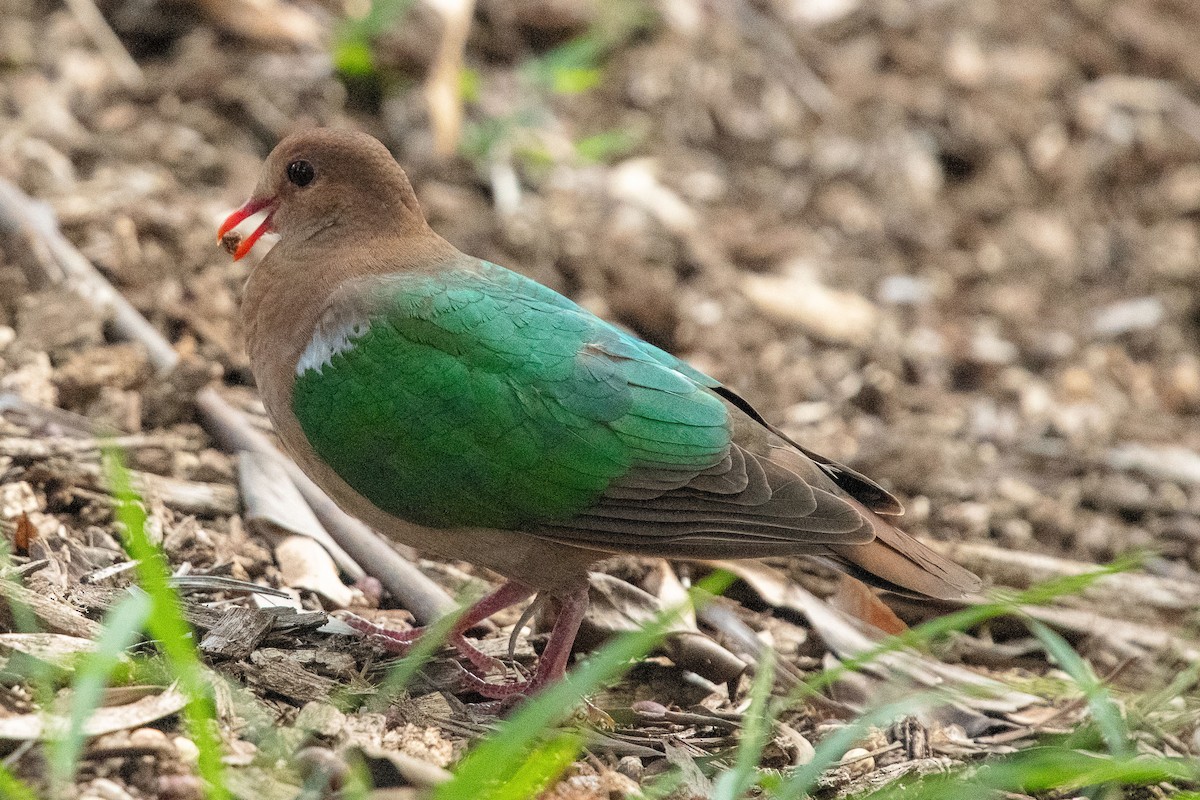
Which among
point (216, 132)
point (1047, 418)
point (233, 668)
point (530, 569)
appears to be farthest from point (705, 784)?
point (216, 132)

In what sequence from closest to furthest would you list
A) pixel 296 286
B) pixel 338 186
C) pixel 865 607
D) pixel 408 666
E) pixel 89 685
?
pixel 89 685 < pixel 408 666 < pixel 296 286 < pixel 338 186 < pixel 865 607

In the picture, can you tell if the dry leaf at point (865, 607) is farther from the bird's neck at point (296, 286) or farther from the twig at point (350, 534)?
the bird's neck at point (296, 286)

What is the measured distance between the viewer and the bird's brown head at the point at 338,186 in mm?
4039

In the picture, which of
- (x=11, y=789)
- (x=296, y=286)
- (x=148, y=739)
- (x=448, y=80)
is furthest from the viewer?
(x=448, y=80)

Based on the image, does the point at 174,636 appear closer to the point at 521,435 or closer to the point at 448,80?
the point at 521,435

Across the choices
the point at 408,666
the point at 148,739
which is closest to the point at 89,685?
the point at 148,739

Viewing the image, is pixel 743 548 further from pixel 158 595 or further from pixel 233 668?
pixel 158 595

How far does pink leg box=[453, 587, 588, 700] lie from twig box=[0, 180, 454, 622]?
35cm

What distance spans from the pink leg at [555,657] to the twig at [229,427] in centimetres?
35

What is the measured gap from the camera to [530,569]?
360 cm

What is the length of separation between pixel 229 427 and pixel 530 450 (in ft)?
4.48

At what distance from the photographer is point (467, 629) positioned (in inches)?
157

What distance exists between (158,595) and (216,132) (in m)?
3.93

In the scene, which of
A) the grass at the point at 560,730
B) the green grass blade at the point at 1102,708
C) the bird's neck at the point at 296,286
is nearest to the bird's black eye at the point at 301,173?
the bird's neck at the point at 296,286
